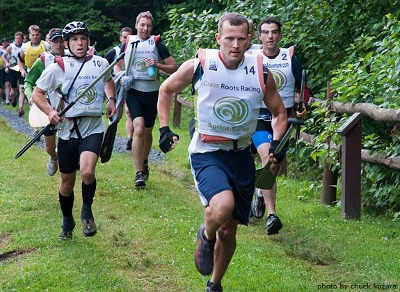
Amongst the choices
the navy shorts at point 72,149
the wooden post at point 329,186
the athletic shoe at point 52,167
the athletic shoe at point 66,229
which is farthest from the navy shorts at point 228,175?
the athletic shoe at point 52,167

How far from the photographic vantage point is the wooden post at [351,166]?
9180mm

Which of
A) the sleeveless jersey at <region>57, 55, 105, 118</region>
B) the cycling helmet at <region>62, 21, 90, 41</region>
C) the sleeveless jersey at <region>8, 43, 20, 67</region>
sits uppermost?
the cycling helmet at <region>62, 21, 90, 41</region>

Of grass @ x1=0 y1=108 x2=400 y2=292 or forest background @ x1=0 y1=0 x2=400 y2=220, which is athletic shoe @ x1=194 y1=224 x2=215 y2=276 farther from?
forest background @ x1=0 y1=0 x2=400 y2=220

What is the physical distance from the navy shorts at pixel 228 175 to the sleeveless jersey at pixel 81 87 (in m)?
2.22

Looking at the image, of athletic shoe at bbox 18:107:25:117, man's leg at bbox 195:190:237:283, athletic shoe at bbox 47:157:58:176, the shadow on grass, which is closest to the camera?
man's leg at bbox 195:190:237:283

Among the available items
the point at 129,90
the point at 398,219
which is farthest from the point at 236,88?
the point at 129,90

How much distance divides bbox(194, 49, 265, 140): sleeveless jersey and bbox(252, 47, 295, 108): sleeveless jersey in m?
2.56

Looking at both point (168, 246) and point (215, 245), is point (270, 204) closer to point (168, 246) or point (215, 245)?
point (168, 246)

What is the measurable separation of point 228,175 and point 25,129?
14.5 metres

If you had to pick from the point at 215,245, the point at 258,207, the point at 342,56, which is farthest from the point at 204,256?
the point at 342,56

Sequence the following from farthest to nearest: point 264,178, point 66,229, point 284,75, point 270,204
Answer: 1. point 284,75
2. point 270,204
3. point 66,229
4. point 264,178

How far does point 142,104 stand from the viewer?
11531 millimetres

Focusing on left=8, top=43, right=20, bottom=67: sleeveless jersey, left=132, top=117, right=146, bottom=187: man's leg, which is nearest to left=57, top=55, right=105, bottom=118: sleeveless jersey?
left=132, top=117, right=146, bottom=187: man's leg

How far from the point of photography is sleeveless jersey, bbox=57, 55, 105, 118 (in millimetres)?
8328
